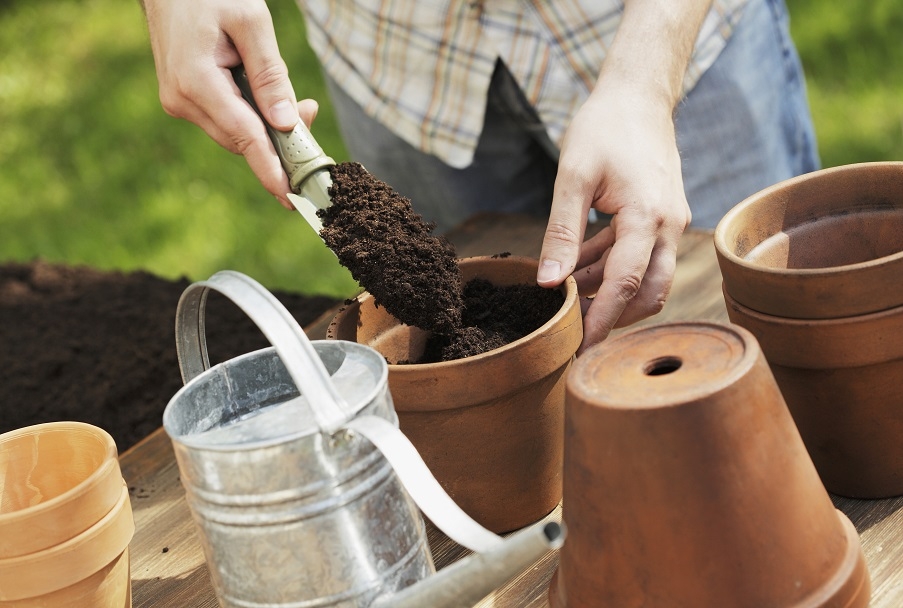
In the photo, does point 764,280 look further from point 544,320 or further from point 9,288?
point 9,288

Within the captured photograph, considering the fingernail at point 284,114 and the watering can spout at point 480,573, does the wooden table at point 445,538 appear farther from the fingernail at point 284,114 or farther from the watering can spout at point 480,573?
the fingernail at point 284,114

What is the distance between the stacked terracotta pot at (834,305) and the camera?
100 cm

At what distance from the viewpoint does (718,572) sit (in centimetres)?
86

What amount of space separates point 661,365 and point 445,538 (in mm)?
429

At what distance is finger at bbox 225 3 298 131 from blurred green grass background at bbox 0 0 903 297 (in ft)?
6.30

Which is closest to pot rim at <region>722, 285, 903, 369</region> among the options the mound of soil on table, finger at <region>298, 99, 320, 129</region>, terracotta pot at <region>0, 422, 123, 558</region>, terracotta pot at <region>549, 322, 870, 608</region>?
terracotta pot at <region>549, 322, 870, 608</region>

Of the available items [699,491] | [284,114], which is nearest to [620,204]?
[284,114]

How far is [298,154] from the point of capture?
142 centimetres

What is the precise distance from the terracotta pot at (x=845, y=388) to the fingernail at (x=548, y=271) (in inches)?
8.9

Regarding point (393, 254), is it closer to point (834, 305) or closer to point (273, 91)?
point (273, 91)

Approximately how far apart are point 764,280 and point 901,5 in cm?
364

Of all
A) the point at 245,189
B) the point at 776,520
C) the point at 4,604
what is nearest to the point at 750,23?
the point at 776,520

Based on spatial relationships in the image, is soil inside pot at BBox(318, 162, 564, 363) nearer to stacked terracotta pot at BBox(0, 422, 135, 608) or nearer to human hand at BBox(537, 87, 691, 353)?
human hand at BBox(537, 87, 691, 353)

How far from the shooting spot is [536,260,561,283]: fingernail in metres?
1.26
